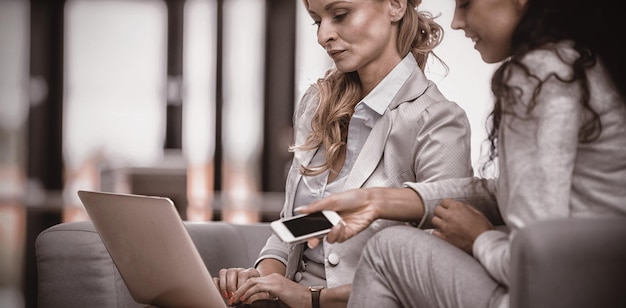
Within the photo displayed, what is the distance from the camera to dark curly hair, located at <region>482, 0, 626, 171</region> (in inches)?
47.6

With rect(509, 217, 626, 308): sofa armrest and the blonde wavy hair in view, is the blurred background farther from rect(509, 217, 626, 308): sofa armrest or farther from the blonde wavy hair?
rect(509, 217, 626, 308): sofa armrest

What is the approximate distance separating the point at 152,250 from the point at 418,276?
56 centimetres

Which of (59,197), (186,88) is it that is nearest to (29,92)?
(59,197)

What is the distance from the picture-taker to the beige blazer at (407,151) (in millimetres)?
1687

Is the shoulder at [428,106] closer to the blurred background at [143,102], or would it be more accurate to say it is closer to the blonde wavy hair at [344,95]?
the blonde wavy hair at [344,95]

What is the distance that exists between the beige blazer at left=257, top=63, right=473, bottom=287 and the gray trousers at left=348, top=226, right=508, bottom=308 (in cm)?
41

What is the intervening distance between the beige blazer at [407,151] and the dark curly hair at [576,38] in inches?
15.0

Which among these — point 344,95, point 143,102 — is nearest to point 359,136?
point 344,95

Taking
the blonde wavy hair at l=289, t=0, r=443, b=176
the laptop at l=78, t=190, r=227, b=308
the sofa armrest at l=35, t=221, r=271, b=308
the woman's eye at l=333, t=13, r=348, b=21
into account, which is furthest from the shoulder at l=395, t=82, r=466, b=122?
the sofa armrest at l=35, t=221, r=271, b=308

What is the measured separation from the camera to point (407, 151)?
176cm

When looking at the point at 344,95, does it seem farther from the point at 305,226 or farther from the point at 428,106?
the point at 305,226

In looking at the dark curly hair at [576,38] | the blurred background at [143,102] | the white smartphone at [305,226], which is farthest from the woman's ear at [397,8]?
the blurred background at [143,102]

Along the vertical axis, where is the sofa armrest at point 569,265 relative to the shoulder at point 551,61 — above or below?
below

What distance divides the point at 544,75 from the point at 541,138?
10 cm
